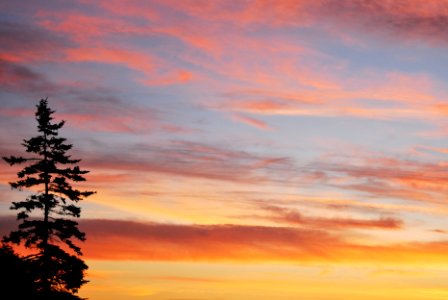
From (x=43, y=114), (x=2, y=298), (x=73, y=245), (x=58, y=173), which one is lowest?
(x=2, y=298)

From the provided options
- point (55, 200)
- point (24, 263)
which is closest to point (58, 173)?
point (55, 200)

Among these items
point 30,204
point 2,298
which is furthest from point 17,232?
point 2,298

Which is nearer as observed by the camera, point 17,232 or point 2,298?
point 2,298

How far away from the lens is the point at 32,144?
74250mm

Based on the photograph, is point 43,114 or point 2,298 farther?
point 43,114

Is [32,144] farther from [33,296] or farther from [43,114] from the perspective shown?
[33,296]

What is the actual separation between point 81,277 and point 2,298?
8.36 m

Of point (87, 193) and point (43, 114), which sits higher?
point (43, 114)

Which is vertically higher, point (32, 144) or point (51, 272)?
point (32, 144)

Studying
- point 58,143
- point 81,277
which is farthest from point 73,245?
point 58,143

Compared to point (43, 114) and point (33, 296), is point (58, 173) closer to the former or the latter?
point (43, 114)

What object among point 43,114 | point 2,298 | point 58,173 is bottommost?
point 2,298

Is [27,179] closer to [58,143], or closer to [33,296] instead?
[58,143]

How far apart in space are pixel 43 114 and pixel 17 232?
956 cm
